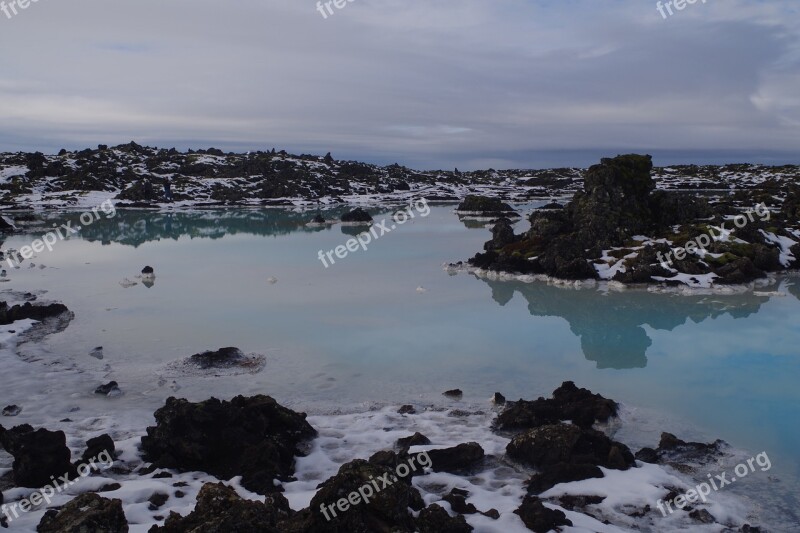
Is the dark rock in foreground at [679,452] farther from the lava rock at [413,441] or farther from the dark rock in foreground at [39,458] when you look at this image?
the dark rock in foreground at [39,458]

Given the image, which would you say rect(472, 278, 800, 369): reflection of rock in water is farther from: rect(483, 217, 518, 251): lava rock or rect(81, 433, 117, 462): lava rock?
rect(81, 433, 117, 462): lava rock

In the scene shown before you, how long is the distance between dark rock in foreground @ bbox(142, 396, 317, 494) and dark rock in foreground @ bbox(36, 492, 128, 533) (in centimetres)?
350

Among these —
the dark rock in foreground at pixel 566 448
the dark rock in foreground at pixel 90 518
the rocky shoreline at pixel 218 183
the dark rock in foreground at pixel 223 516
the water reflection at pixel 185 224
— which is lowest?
the water reflection at pixel 185 224

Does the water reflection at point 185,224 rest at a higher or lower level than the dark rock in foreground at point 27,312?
lower

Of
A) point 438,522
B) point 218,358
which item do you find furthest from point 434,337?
point 438,522

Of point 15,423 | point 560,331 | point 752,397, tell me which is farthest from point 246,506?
point 560,331

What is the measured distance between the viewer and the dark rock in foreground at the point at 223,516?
8.45 m

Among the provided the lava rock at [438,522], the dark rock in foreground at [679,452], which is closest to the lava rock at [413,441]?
the lava rock at [438,522]

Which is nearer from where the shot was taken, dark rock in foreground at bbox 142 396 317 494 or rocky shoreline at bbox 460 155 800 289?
dark rock in foreground at bbox 142 396 317 494

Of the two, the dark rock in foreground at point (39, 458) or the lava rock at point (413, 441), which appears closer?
the dark rock in foreground at point (39, 458)

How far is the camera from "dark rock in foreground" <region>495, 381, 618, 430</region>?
1588 cm

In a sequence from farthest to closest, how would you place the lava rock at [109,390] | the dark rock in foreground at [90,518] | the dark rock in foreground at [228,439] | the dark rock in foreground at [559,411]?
the lava rock at [109,390] < the dark rock in foreground at [559,411] < the dark rock in foreground at [228,439] < the dark rock in foreground at [90,518]

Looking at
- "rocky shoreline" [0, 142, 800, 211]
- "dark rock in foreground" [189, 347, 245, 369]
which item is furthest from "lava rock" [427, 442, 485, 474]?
"rocky shoreline" [0, 142, 800, 211]

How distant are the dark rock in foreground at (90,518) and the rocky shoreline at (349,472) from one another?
0.02 m
